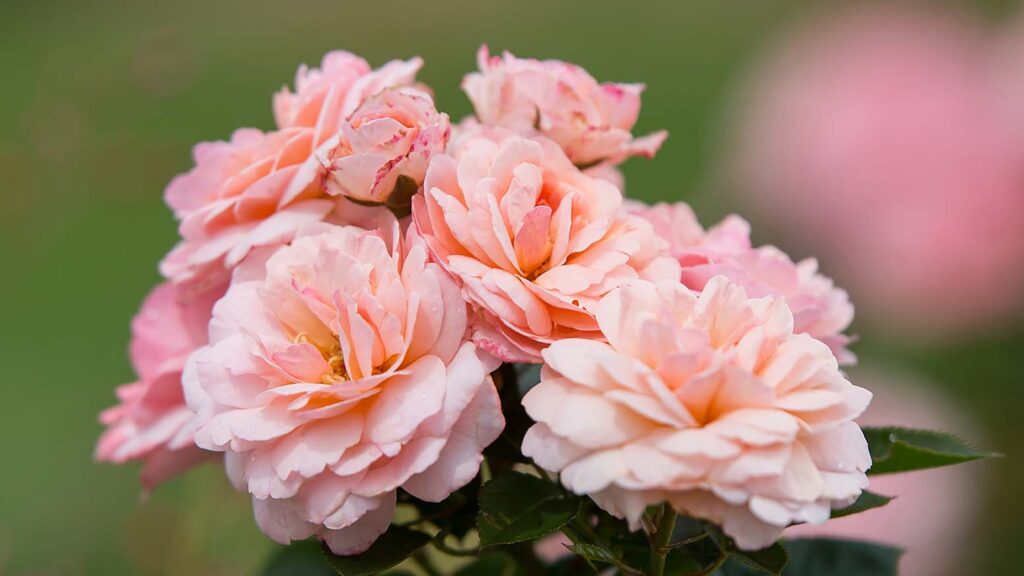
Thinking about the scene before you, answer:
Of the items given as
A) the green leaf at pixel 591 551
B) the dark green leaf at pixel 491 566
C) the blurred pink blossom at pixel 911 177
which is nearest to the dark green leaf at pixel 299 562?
the dark green leaf at pixel 491 566

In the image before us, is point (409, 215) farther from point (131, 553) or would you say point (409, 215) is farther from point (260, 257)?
point (131, 553)

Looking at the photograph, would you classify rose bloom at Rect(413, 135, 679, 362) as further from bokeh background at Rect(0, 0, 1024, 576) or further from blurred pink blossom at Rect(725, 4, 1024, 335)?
blurred pink blossom at Rect(725, 4, 1024, 335)

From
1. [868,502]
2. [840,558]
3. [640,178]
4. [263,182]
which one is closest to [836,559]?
[840,558]

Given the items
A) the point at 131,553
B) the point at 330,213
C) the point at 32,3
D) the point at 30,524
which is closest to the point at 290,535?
the point at 330,213

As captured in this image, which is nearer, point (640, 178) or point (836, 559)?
point (836, 559)

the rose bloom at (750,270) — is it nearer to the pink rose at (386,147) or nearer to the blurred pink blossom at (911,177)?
the pink rose at (386,147)

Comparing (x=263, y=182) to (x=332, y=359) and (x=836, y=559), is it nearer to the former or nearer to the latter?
(x=332, y=359)
